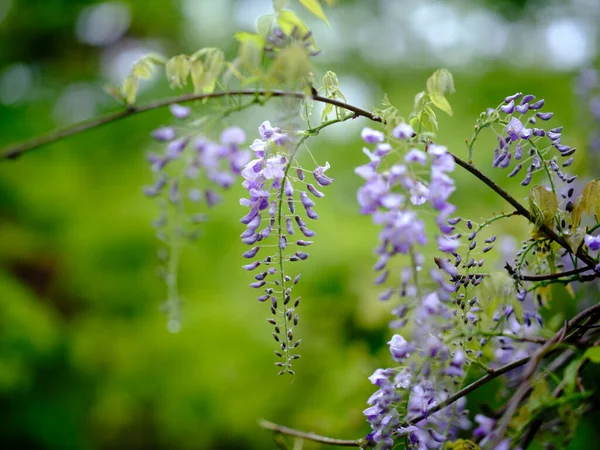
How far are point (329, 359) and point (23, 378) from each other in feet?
5.44

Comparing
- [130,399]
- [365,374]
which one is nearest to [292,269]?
[365,374]

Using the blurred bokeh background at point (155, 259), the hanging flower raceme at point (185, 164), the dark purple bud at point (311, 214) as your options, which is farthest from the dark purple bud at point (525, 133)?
the blurred bokeh background at point (155, 259)

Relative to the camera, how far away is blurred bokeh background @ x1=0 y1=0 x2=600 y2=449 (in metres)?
2.78

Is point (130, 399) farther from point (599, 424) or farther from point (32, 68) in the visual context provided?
point (32, 68)

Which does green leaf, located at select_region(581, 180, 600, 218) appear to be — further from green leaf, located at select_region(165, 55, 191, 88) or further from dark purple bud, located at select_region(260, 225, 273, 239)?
green leaf, located at select_region(165, 55, 191, 88)

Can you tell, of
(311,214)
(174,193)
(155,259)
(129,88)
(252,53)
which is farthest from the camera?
(155,259)

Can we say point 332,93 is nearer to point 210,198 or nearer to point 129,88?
point 129,88

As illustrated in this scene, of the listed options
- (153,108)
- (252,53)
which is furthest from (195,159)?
(252,53)

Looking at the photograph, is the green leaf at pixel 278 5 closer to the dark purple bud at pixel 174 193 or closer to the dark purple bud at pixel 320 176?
the dark purple bud at pixel 320 176

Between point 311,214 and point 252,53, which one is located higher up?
point 252,53

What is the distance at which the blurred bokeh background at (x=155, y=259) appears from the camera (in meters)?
2.78

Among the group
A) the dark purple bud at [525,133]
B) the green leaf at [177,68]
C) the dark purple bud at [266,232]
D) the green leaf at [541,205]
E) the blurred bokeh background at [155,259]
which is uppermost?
the blurred bokeh background at [155,259]

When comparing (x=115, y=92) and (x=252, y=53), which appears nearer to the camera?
(x=252, y=53)

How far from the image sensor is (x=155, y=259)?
3137mm
